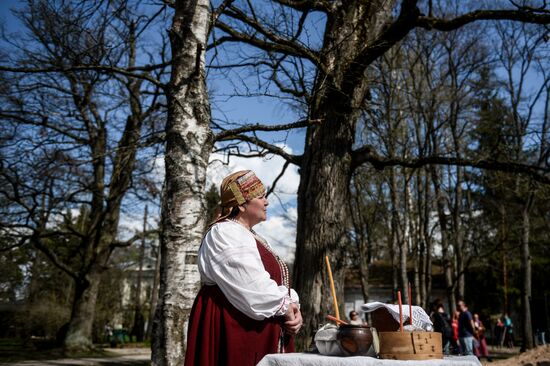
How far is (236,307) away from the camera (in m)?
2.79

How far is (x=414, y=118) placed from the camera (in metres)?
17.8

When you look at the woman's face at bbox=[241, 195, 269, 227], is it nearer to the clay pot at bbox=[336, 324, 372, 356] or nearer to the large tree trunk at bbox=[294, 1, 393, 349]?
the clay pot at bbox=[336, 324, 372, 356]

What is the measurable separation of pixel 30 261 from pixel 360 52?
27.7m

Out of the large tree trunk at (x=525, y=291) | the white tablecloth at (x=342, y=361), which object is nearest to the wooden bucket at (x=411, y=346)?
the white tablecloth at (x=342, y=361)

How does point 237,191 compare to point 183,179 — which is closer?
point 237,191

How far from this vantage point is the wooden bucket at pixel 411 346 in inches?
83.4

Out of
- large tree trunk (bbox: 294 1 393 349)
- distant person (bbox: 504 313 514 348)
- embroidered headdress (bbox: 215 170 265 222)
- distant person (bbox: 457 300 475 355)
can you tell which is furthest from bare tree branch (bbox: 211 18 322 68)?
distant person (bbox: 504 313 514 348)

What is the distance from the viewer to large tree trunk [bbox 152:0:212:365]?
4547 mm

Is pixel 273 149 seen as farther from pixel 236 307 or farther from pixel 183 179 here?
pixel 236 307

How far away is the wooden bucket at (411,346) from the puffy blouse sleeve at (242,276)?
730mm

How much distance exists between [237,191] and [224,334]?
88 centimetres

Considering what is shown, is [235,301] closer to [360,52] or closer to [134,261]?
[360,52]

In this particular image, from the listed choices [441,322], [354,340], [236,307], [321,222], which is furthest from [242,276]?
[441,322]

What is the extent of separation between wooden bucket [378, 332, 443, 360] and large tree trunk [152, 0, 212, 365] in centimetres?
273
